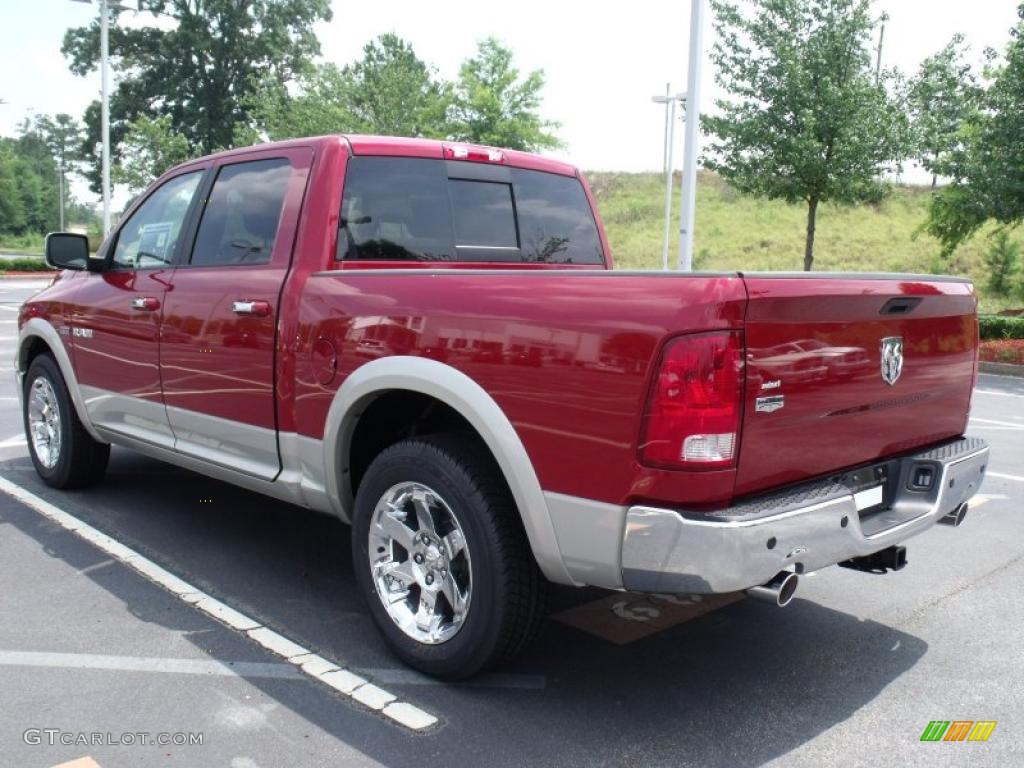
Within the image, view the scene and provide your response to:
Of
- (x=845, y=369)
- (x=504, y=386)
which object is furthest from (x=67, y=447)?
(x=845, y=369)

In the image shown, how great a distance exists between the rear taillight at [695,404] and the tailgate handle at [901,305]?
0.81 meters

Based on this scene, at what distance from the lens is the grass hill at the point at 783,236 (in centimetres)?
3450

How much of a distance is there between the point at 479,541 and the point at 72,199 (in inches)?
5574

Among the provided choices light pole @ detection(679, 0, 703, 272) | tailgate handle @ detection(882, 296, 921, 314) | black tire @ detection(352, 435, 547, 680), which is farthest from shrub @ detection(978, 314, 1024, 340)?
black tire @ detection(352, 435, 547, 680)

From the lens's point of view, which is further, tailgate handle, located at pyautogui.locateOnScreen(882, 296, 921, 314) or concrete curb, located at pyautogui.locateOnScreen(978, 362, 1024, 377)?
concrete curb, located at pyautogui.locateOnScreen(978, 362, 1024, 377)

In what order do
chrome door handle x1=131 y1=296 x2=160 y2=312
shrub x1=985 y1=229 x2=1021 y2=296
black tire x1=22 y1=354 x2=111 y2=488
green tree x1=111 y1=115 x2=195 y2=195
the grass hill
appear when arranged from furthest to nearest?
1. green tree x1=111 y1=115 x2=195 y2=195
2. the grass hill
3. shrub x1=985 y1=229 x2=1021 y2=296
4. black tire x1=22 y1=354 x2=111 y2=488
5. chrome door handle x1=131 y1=296 x2=160 y2=312

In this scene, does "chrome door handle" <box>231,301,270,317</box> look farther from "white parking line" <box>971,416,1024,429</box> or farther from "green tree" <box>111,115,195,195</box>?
"green tree" <box>111,115,195,195</box>

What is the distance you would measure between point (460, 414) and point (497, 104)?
28671mm

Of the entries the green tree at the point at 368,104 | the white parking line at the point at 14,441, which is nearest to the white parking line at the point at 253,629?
the white parking line at the point at 14,441

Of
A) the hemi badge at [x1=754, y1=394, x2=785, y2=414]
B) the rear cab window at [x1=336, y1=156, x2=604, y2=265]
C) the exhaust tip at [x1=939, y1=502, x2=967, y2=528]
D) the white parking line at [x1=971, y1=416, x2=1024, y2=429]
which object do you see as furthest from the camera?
the white parking line at [x1=971, y1=416, x2=1024, y2=429]

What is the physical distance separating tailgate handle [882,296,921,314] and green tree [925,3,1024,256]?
600 inches

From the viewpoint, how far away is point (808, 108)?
58.0 feet

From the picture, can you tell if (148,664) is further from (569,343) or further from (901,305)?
(901,305)

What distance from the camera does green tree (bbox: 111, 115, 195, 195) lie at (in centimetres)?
3600
